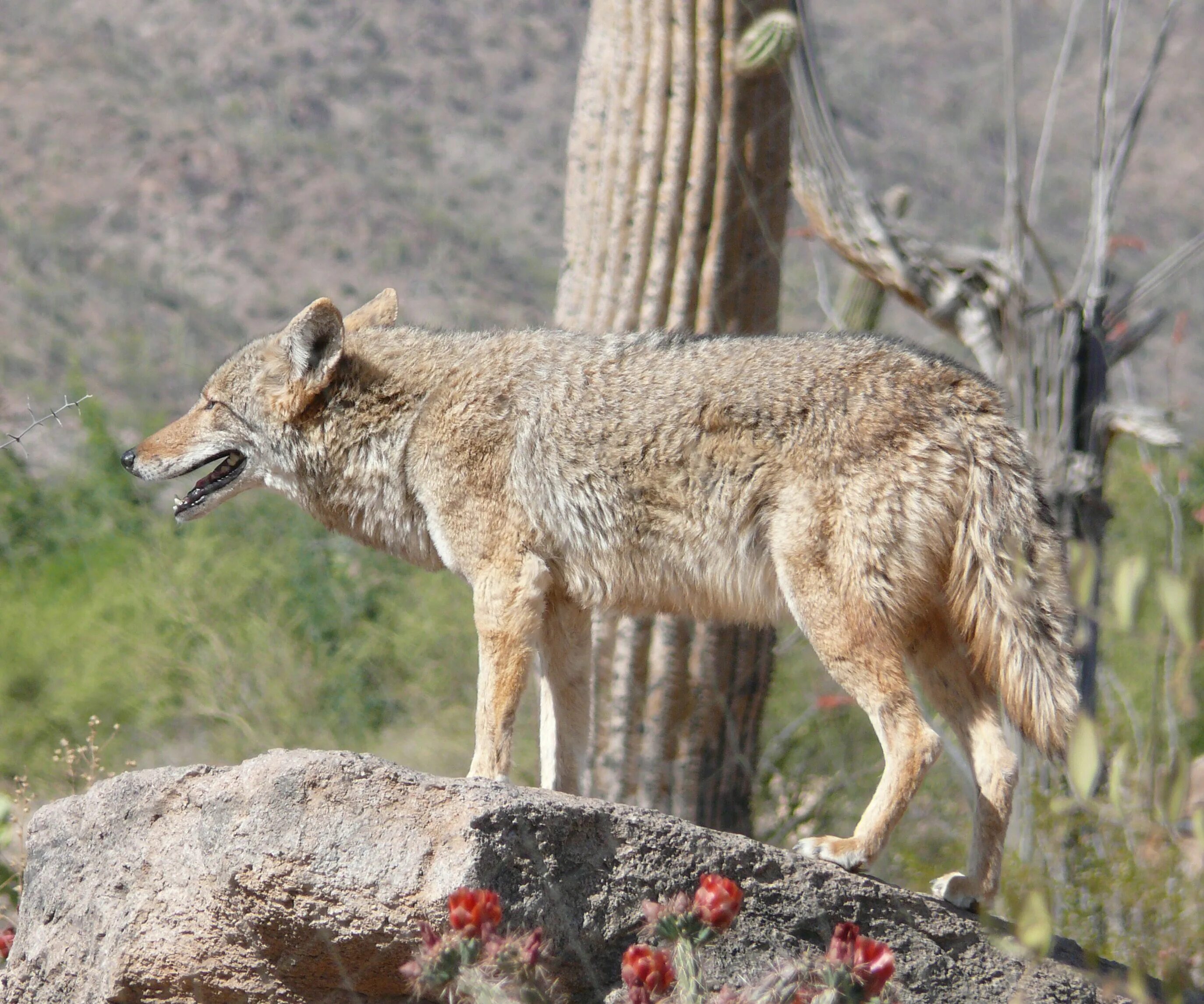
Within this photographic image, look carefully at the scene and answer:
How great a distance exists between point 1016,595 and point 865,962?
2020 millimetres

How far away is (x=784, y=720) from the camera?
13078 mm

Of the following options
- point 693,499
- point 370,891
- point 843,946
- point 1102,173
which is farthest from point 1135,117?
point 370,891

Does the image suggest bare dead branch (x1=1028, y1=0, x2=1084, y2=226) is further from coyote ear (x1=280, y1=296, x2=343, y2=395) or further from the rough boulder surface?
the rough boulder surface

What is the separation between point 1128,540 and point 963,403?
1213cm

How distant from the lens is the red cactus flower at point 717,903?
11.1 ft

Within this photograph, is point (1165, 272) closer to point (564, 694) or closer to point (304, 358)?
point (564, 694)

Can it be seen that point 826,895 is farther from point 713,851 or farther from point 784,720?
point 784,720

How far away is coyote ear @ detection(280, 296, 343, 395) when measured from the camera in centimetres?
607

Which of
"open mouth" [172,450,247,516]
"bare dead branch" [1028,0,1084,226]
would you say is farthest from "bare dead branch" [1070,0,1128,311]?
"open mouth" [172,450,247,516]

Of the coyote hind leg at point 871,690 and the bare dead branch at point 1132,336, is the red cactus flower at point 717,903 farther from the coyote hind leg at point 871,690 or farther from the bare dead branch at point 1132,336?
the bare dead branch at point 1132,336

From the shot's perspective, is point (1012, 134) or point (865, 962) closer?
point (865, 962)

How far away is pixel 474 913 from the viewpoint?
330 centimetres

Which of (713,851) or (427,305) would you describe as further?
(427,305)

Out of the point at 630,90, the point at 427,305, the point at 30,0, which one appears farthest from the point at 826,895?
the point at 30,0
